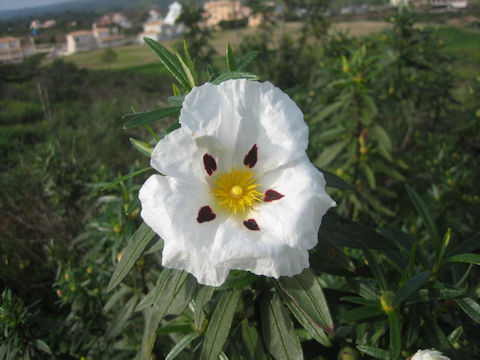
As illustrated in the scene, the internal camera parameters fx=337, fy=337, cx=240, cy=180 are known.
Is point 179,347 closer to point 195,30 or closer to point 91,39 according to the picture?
point 195,30

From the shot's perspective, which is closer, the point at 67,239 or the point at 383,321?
the point at 383,321

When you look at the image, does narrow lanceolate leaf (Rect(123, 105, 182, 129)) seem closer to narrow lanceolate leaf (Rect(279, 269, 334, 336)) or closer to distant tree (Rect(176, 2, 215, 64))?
narrow lanceolate leaf (Rect(279, 269, 334, 336))

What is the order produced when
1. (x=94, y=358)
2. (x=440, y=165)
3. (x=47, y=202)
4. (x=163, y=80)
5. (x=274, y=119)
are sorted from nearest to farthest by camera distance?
(x=274, y=119)
(x=94, y=358)
(x=440, y=165)
(x=47, y=202)
(x=163, y=80)

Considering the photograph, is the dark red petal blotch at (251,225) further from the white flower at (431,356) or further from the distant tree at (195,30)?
the distant tree at (195,30)

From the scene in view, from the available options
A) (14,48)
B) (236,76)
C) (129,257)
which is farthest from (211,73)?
(14,48)

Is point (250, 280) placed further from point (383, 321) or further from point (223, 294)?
point (383, 321)

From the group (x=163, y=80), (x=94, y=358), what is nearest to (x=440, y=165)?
(x=94, y=358)
